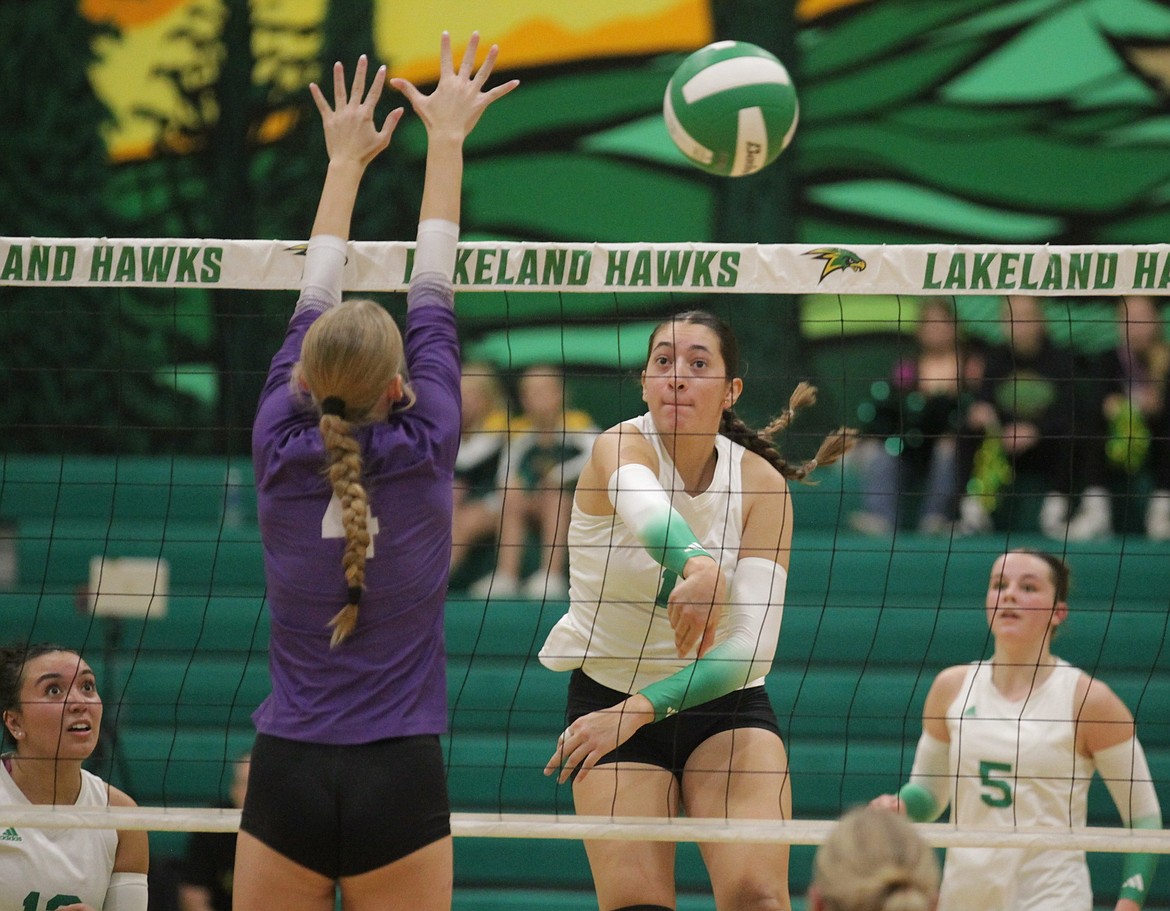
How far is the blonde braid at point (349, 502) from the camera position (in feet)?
10.0

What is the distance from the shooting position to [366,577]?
10.2 feet

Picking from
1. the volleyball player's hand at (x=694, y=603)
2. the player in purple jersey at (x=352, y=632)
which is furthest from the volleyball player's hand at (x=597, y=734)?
the player in purple jersey at (x=352, y=632)

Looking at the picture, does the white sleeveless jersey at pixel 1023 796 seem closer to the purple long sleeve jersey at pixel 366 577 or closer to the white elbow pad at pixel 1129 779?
the white elbow pad at pixel 1129 779

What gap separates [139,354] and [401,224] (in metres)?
2.09

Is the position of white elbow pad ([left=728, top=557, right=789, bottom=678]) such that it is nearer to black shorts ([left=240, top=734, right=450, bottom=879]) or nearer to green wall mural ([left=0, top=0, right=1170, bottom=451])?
black shorts ([left=240, top=734, right=450, bottom=879])

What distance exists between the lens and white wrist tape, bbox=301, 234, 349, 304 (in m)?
3.44

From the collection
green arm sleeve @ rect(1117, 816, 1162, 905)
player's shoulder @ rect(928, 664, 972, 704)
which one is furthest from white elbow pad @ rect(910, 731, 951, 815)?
green arm sleeve @ rect(1117, 816, 1162, 905)

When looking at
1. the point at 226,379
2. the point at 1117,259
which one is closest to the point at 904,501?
the point at 226,379

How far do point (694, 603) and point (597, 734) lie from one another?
43 cm

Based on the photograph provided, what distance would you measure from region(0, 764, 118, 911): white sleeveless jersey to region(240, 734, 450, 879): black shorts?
1.29 metres

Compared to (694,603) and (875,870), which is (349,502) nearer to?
(694,603)

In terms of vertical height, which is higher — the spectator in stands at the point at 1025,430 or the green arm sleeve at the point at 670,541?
the spectator in stands at the point at 1025,430

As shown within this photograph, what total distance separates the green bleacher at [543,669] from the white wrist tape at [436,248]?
13.8 ft

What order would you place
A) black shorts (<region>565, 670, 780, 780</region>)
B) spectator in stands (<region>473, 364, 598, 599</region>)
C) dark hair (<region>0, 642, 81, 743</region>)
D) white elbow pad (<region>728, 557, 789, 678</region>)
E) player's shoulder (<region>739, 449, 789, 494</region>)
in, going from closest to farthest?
white elbow pad (<region>728, 557, 789, 678</region>), black shorts (<region>565, 670, 780, 780</region>), player's shoulder (<region>739, 449, 789, 494</region>), dark hair (<region>0, 642, 81, 743</region>), spectator in stands (<region>473, 364, 598, 599</region>)
